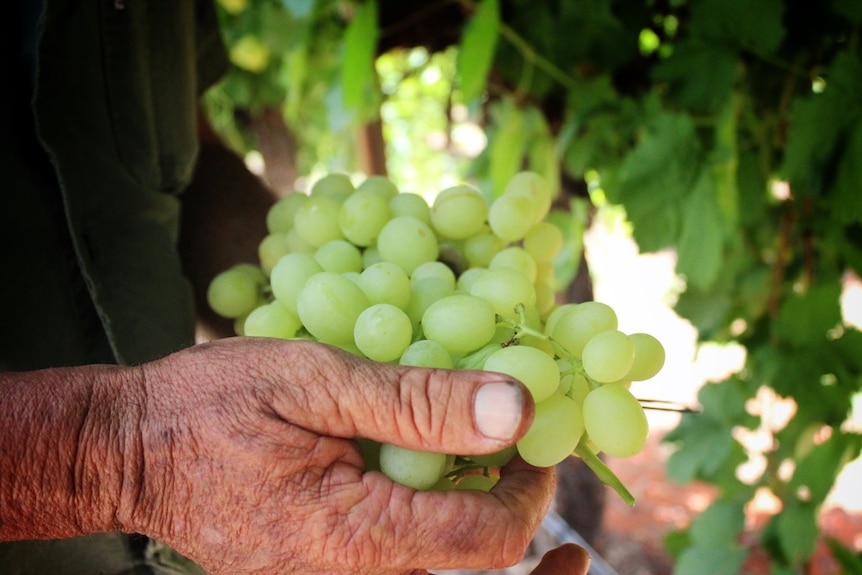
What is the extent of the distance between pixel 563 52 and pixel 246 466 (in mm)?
1459

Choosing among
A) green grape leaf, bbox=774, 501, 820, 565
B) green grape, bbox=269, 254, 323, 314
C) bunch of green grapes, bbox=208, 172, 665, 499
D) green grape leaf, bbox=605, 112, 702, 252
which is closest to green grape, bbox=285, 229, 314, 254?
bunch of green grapes, bbox=208, 172, 665, 499

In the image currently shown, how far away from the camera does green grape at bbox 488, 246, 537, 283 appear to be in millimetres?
750

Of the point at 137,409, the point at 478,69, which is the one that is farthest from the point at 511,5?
the point at 137,409

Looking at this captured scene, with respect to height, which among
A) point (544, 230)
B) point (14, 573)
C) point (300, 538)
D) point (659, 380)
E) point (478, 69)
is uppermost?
point (478, 69)

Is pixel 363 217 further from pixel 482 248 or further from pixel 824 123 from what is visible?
pixel 824 123

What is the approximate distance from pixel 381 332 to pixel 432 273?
149 millimetres

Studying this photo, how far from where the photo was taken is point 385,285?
660 millimetres

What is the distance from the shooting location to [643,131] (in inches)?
64.7

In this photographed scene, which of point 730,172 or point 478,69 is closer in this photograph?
point 730,172

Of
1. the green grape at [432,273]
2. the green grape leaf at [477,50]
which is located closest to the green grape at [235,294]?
the green grape at [432,273]

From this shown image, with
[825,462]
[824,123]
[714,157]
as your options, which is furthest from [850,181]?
[825,462]

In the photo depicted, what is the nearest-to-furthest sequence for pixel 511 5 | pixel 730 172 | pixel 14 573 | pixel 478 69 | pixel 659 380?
pixel 14 573 < pixel 730 172 < pixel 478 69 < pixel 511 5 < pixel 659 380

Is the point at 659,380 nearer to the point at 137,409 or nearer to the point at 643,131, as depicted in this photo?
the point at 643,131

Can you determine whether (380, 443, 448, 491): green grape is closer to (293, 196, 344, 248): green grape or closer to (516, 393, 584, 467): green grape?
(516, 393, 584, 467): green grape
